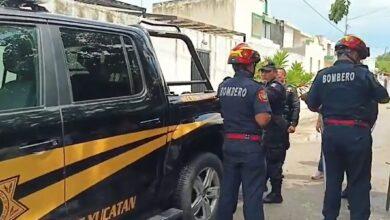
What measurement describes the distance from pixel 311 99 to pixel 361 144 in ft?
1.91

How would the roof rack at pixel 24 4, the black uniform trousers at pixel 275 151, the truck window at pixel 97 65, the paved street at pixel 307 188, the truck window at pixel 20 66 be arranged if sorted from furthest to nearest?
the black uniform trousers at pixel 275 151 → the paved street at pixel 307 188 → the truck window at pixel 97 65 → the roof rack at pixel 24 4 → the truck window at pixel 20 66

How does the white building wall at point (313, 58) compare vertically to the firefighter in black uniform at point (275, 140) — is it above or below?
above

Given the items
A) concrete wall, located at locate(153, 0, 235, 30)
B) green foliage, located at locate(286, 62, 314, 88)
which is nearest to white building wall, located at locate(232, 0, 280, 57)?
concrete wall, located at locate(153, 0, 235, 30)

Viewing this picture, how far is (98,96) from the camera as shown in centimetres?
307

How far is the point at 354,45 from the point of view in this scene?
409 cm

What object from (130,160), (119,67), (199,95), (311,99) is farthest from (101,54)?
(311,99)

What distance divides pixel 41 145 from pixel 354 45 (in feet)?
9.04

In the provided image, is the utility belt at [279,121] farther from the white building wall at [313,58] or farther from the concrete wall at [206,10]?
the white building wall at [313,58]

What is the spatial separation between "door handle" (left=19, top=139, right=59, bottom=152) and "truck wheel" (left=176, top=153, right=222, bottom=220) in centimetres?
145

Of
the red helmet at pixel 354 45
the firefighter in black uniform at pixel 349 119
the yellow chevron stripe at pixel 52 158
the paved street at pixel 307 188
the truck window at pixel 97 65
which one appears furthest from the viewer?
the paved street at pixel 307 188

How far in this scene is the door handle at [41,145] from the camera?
2470 millimetres

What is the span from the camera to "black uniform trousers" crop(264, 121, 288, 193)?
5.44 metres

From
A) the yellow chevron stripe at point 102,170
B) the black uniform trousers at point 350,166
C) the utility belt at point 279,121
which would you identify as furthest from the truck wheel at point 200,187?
the utility belt at point 279,121

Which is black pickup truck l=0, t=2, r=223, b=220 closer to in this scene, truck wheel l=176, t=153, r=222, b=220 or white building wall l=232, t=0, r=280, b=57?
truck wheel l=176, t=153, r=222, b=220
